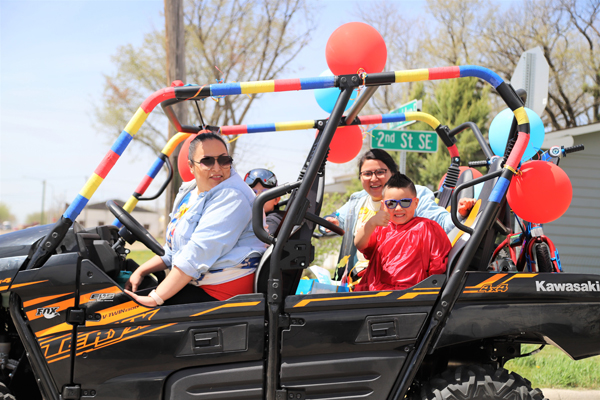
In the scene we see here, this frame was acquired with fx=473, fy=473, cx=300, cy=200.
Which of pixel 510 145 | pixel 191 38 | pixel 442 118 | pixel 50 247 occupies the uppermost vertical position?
pixel 191 38

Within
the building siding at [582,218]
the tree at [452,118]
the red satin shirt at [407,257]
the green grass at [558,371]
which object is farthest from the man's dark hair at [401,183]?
the tree at [452,118]

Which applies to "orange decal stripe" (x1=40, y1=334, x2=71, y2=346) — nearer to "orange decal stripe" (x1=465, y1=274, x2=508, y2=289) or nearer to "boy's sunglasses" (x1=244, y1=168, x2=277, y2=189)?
"orange decal stripe" (x1=465, y1=274, x2=508, y2=289)

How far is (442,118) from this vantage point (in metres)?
14.3

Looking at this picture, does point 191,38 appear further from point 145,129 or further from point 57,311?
point 57,311

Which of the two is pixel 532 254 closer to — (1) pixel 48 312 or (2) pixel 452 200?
(2) pixel 452 200

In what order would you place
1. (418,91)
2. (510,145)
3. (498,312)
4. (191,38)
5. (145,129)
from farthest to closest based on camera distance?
(145,129)
(191,38)
(418,91)
(510,145)
(498,312)

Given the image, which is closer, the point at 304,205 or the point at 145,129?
the point at 304,205

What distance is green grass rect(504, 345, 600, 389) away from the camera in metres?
3.73

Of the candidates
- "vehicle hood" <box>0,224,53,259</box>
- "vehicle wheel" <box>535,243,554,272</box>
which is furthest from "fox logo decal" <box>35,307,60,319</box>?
"vehicle wheel" <box>535,243,554,272</box>

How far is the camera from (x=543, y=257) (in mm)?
2637

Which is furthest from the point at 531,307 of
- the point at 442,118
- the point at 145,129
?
the point at 145,129

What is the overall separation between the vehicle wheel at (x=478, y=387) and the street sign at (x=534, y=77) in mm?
2554

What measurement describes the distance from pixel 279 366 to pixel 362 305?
0.45 m

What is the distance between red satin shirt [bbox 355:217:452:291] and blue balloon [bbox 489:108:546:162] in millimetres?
717
